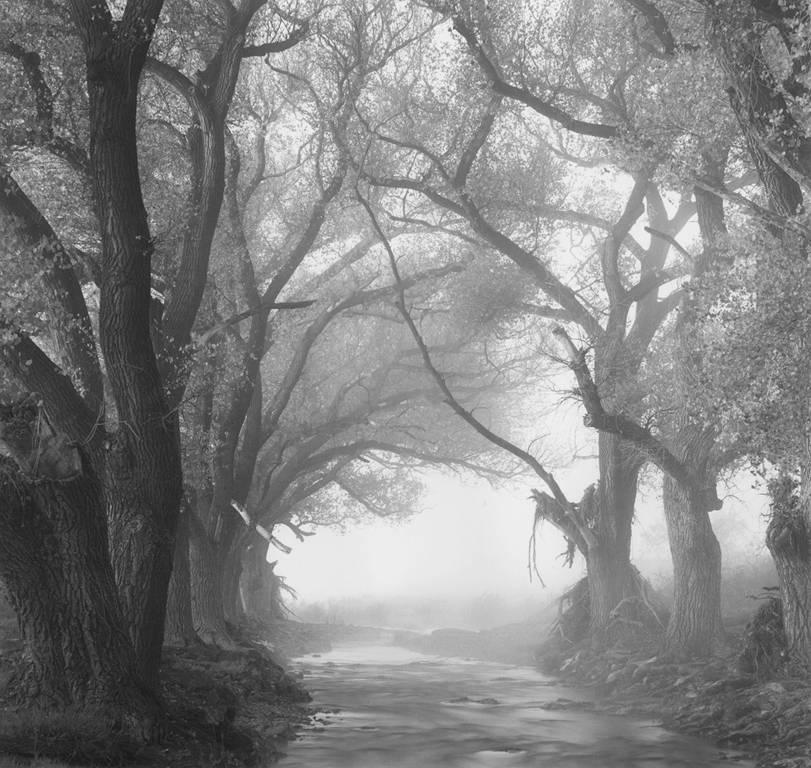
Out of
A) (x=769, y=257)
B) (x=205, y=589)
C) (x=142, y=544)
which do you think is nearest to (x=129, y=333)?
(x=142, y=544)

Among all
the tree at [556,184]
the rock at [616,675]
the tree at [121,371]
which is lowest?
the rock at [616,675]

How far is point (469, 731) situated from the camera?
56.3ft

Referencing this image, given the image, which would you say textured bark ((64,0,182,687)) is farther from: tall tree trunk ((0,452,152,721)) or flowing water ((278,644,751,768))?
flowing water ((278,644,751,768))

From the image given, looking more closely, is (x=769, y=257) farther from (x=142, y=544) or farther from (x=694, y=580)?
(x=694, y=580)

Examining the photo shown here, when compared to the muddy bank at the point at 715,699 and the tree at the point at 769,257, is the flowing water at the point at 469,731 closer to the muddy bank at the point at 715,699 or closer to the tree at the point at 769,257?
the muddy bank at the point at 715,699

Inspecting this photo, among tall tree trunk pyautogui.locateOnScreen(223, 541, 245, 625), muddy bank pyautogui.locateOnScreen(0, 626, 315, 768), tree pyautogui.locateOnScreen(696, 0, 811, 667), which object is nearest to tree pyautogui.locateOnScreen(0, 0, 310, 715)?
muddy bank pyautogui.locateOnScreen(0, 626, 315, 768)

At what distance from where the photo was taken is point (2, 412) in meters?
11.9

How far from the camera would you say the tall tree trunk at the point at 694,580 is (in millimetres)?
22578

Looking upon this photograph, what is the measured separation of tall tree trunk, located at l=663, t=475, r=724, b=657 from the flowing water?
2.95 meters

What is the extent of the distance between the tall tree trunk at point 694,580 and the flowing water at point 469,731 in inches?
116

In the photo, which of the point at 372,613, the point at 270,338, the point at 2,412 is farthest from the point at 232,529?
the point at 372,613

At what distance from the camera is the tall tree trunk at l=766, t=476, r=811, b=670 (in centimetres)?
1703

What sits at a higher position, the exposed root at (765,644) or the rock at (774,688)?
the exposed root at (765,644)

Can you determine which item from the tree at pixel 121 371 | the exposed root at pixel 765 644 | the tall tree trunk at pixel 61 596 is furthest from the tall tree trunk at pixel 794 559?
the tall tree trunk at pixel 61 596
